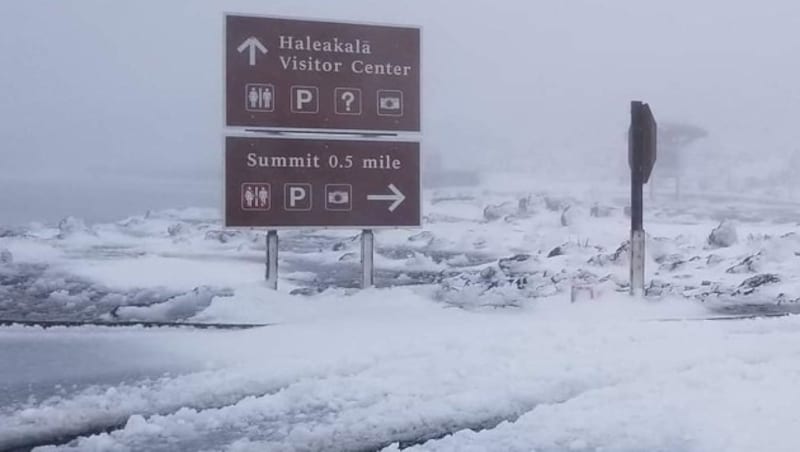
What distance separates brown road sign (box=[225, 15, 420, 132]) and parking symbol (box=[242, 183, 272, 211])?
0.70 meters

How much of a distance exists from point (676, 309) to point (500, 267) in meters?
6.23

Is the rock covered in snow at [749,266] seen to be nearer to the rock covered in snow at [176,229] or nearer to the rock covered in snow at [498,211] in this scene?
the rock covered in snow at [498,211]

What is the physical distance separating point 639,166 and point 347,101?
367 cm

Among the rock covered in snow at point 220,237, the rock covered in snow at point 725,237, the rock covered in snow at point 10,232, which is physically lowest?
the rock covered in snow at point 220,237

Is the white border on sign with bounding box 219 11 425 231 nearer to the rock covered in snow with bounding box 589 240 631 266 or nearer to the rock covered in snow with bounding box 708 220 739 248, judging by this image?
the rock covered in snow with bounding box 589 240 631 266

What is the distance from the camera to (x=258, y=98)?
9.22 m

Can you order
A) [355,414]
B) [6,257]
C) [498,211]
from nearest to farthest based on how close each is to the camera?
[355,414], [6,257], [498,211]

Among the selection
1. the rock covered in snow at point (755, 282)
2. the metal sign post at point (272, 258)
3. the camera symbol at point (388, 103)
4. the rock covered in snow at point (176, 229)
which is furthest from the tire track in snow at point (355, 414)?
the rock covered in snow at point (176, 229)

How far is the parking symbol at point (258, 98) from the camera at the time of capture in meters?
9.21

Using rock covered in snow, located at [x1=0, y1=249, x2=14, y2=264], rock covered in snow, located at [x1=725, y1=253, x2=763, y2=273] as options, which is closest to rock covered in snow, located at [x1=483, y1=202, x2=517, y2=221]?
rock covered in snow, located at [x1=725, y1=253, x2=763, y2=273]

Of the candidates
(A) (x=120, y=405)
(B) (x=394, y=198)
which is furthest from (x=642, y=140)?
(A) (x=120, y=405)

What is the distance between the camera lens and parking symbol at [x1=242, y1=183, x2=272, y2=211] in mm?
9203

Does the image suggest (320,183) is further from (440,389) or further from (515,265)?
(515,265)

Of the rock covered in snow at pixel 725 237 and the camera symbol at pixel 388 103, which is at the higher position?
the camera symbol at pixel 388 103
